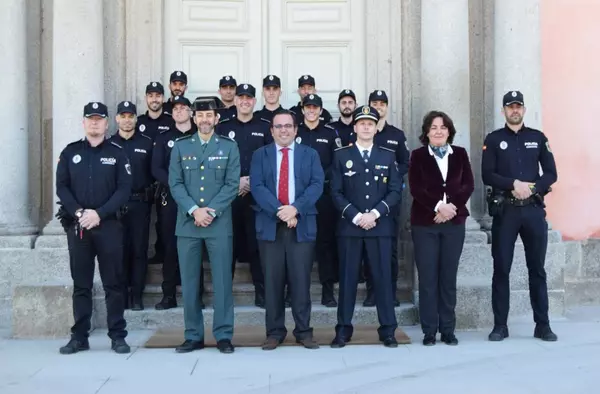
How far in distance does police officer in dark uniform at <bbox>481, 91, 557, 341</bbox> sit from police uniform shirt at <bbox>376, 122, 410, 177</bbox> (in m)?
0.89

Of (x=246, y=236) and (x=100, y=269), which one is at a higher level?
(x=246, y=236)

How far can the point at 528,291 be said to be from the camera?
8.47 meters

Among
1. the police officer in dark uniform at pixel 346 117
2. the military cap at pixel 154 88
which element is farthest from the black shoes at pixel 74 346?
the police officer in dark uniform at pixel 346 117

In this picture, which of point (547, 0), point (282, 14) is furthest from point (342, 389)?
point (547, 0)

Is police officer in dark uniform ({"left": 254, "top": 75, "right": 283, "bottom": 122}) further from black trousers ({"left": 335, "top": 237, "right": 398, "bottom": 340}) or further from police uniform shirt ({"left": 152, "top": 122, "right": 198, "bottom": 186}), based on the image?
black trousers ({"left": 335, "top": 237, "right": 398, "bottom": 340})

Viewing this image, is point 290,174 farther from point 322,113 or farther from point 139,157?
point 322,113

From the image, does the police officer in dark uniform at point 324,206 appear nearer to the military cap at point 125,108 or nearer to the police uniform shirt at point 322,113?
the police uniform shirt at point 322,113

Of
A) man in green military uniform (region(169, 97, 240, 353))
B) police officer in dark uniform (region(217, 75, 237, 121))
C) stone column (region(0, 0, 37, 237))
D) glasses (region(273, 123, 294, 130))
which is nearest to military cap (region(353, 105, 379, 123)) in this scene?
glasses (region(273, 123, 294, 130))

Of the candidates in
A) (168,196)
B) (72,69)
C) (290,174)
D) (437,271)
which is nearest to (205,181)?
(290,174)

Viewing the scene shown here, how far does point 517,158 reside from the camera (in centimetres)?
762

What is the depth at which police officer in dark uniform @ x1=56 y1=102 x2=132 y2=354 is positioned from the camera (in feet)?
23.3

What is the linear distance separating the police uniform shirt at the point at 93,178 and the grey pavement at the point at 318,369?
1.32m

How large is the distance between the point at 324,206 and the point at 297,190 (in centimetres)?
111

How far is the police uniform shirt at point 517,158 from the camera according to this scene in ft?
25.0
